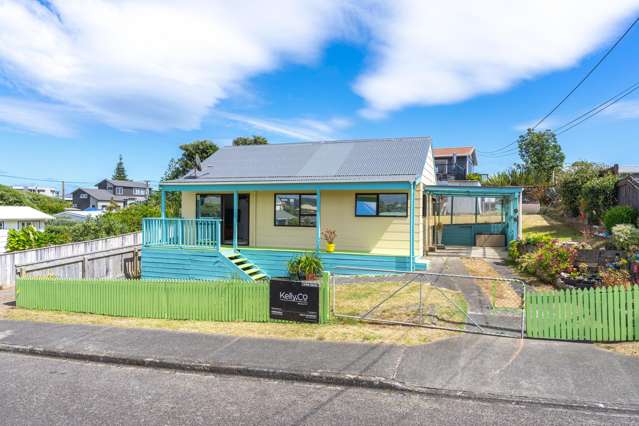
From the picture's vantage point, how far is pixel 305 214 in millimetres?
15766

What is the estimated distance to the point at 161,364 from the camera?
7.27 meters

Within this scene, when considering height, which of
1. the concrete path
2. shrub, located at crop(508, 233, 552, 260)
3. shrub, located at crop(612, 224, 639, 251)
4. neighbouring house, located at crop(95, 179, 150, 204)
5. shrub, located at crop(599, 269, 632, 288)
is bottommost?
the concrete path

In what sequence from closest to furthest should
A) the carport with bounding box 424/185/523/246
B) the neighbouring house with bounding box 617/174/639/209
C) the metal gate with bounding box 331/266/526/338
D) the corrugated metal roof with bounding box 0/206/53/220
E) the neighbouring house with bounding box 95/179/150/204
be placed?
the metal gate with bounding box 331/266/526/338, the neighbouring house with bounding box 617/174/639/209, the carport with bounding box 424/185/523/246, the corrugated metal roof with bounding box 0/206/53/220, the neighbouring house with bounding box 95/179/150/204

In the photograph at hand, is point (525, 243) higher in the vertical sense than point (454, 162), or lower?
lower

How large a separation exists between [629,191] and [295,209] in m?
12.8

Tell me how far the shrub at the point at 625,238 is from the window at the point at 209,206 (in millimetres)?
13607

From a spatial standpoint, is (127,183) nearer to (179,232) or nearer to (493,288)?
(179,232)

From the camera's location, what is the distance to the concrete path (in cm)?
586

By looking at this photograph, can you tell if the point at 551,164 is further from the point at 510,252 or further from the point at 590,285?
the point at 590,285

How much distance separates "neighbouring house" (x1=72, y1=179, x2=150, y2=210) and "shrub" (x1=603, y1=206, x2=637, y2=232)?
6851cm

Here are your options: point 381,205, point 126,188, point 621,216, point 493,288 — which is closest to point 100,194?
point 126,188

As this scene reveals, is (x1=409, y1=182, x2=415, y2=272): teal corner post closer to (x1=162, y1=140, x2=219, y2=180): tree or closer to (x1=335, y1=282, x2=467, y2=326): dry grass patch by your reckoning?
(x1=335, y1=282, x2=467, y2=326): dry grass patch

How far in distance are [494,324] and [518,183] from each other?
26.1 metres

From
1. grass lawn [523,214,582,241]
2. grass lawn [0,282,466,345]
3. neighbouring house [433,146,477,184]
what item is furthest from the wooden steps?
neighbouring house [433,146,477,184]
